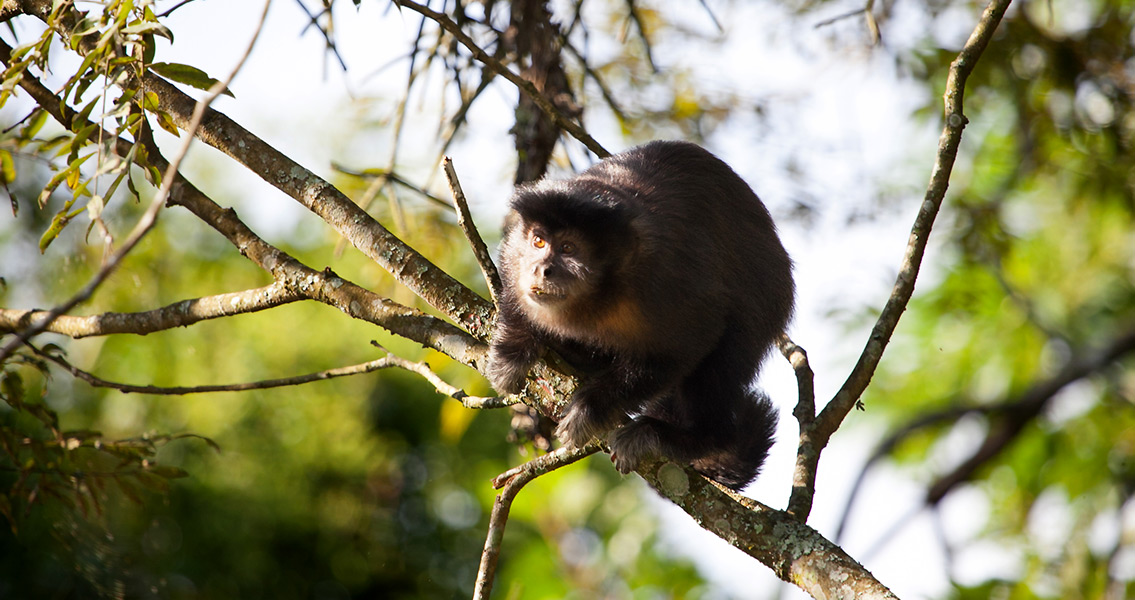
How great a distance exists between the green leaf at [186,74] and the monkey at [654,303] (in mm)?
1185

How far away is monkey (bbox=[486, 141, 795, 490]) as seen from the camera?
337 centimetres

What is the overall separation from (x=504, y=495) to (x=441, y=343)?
0.51m

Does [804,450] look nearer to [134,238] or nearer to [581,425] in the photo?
[581,425]

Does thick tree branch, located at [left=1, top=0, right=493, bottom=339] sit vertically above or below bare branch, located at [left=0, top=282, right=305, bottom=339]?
above

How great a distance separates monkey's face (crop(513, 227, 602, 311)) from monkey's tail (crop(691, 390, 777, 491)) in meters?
0.81

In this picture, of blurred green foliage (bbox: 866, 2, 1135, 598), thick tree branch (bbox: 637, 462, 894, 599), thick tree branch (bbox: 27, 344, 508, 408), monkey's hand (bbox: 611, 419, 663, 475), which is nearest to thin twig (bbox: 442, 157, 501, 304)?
thick tree branch (bbox: 27, 344, 508, 408)

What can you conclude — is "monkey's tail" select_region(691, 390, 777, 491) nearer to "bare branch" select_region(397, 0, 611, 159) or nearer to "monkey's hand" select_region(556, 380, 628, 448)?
"monkey's hand" select_region(556, 380, 628, 448)

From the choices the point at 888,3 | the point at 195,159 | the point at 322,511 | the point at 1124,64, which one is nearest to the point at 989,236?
the point at 1124,64

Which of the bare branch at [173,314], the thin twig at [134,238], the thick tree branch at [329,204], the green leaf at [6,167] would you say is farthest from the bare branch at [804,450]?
the green leaf at [6,167]

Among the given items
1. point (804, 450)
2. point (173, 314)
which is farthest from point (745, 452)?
point (173, 314)

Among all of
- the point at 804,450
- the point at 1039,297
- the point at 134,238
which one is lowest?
the point at 134,238

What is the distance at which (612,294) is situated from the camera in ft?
11.7

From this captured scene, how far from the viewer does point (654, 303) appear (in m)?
3.41

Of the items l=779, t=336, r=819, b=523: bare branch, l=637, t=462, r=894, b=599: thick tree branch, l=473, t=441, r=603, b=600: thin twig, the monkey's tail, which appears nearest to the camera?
l=637, t=462, r=894, b=599: thick tree branch
